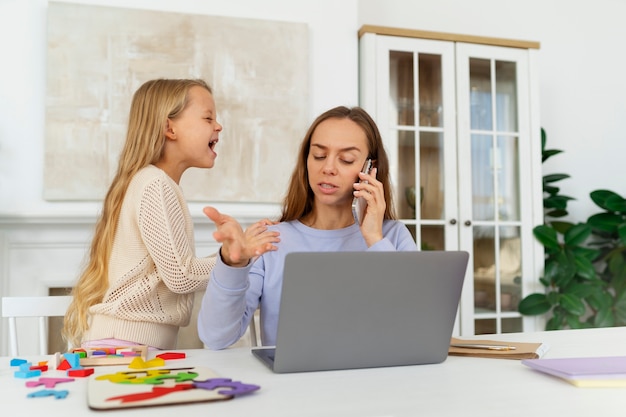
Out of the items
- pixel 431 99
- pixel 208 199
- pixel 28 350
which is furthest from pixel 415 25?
pixel 28 350

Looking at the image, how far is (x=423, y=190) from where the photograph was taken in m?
3.46

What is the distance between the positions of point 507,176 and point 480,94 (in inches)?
19.0

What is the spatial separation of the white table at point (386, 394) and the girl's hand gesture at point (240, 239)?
7.5 inches

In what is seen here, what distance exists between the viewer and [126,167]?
1.86 m

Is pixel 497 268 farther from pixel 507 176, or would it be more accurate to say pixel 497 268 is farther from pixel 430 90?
pixel 430 90

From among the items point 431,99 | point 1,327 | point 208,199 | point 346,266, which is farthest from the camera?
point 431,99

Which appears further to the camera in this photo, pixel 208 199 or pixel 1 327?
pixel 208 199

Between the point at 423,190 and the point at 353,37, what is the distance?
2.91 ft

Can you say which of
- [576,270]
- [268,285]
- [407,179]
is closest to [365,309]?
[268,285]

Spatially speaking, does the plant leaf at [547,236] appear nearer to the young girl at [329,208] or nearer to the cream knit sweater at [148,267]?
the young girl at [329,208]

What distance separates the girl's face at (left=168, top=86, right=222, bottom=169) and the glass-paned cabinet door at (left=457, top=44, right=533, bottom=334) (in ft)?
6.16

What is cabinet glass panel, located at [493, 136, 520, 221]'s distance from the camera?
3582mm

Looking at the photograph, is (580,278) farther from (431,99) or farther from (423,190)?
(431,99)

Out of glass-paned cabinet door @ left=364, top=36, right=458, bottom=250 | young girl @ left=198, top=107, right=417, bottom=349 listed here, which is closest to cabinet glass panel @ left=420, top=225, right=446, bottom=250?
glass-paned cabinet door @ left=364, top=36, right=458, bottom=250
